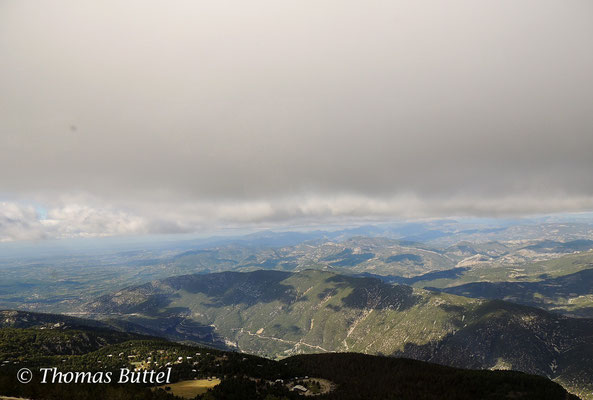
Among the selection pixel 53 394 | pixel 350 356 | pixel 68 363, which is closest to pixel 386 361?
pixel 350 356

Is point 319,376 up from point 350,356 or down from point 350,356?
up

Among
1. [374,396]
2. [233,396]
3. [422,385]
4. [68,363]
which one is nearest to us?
[233,396]

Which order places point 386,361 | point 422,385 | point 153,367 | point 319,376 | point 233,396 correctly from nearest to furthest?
point 233,396
point 422,385
point 319,376
point 153,367
point 386,361

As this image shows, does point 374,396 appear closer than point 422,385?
Yes

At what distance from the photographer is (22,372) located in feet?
339

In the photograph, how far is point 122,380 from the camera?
104m

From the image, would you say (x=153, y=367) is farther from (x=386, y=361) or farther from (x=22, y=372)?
(x=386, y=361)

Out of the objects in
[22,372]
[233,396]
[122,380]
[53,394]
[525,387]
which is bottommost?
[525,387]

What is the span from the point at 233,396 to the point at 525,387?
127m

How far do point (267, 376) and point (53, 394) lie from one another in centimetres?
8223

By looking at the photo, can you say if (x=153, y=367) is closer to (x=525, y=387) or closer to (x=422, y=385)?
(x=422, y=385)

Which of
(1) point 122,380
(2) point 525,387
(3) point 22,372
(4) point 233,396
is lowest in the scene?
(2) point 525,387

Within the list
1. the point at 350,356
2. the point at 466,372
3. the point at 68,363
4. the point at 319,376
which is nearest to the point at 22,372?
the point at 68,363

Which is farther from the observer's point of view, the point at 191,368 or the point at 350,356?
the point at 350,356
